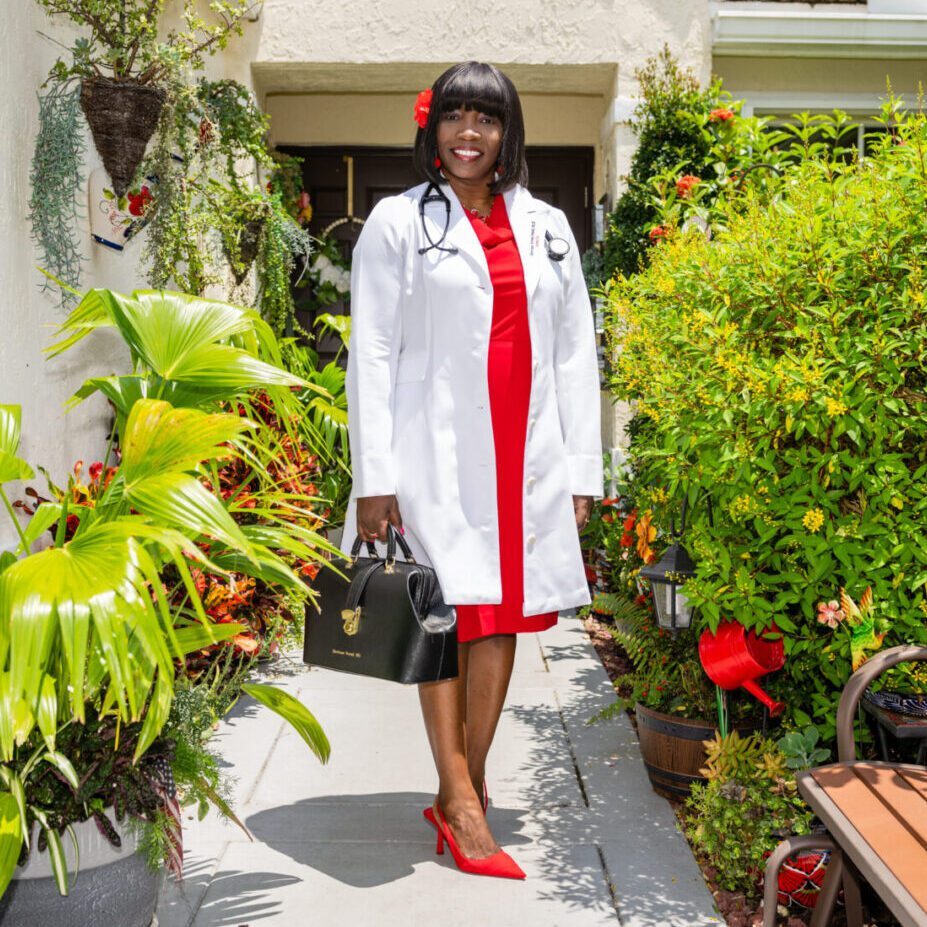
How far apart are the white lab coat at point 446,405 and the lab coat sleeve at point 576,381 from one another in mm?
76

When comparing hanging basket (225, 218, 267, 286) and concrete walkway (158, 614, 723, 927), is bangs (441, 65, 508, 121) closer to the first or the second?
concrete walkway (158, 614, 723, 927)

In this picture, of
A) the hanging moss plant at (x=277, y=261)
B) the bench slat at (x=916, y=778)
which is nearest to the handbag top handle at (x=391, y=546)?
the bench slat at (x=916, y=778)

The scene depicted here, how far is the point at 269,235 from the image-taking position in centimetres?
639

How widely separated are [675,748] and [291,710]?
1280 mm

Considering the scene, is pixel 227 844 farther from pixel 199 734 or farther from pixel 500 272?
pixel 500 272

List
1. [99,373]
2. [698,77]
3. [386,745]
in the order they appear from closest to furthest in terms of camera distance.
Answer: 1. [386,745]
2. [99,373]
3. [698,77]

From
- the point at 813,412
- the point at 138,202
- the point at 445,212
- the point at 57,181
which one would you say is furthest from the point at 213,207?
the point at 813,412

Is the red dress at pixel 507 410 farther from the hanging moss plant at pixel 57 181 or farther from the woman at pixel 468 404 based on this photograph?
the hanging moss plant at pixel 57 181

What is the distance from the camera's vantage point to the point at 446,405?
3.05 meters

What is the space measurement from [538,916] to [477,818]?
1.07ft

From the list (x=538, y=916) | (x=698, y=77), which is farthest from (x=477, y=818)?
(x=698, y=77)

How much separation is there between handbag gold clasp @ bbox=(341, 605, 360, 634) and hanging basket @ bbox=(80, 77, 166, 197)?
2198 millimetres

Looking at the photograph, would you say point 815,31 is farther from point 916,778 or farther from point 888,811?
point 888,811

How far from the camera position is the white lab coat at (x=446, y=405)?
303 cm
